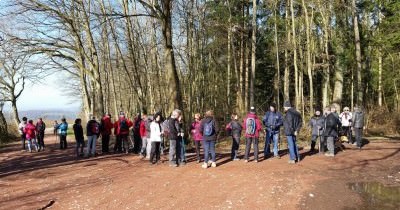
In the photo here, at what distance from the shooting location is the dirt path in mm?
9461

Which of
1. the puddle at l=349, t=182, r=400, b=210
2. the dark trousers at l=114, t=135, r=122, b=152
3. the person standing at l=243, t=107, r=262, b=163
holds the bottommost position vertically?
the puddle at l=349, t=182, r=400, b=210

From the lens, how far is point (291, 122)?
1413 cm

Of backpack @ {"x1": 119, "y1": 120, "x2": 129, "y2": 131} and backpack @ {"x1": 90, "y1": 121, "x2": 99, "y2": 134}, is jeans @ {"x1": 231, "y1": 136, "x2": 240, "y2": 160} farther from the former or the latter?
backpack @ {"x1": 90, "y1": 121, "x2": 99, "y2": 134}

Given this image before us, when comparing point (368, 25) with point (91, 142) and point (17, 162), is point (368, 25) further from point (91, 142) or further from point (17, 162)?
point (17, 162)

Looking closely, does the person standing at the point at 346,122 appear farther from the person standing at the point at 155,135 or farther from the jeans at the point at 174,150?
the person standing at the point at 155,135

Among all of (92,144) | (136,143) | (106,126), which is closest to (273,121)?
(136,143)

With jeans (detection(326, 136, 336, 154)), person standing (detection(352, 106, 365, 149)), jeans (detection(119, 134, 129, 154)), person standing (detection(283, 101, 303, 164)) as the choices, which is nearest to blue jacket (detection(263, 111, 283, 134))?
person standing (detection(283, 101, 303, 164))

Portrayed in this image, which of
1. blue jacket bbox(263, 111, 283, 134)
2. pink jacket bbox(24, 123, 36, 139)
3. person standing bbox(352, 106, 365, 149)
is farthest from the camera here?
pink jacket bbox(24, 123, 36, 139)

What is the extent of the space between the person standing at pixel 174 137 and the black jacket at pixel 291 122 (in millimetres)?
3422

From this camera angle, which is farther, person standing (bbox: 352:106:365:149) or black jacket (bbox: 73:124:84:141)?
black jacket (bbox: 73:124:84:141)

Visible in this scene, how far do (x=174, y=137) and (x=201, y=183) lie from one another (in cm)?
314

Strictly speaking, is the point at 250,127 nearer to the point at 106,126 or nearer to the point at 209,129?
the point at 209,129

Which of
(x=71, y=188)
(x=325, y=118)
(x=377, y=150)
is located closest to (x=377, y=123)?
(x=377, y=150)

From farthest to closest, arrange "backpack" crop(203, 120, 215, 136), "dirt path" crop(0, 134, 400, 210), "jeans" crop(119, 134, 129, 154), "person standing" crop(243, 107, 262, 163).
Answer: "jeans" crop(119, 134, 129, 154) → "person standing" crop(243, 107, 262, 163) → "backpack" crop(203, 120, 215, 136) → "dirt path" crop(0, 134, 400, 210)
